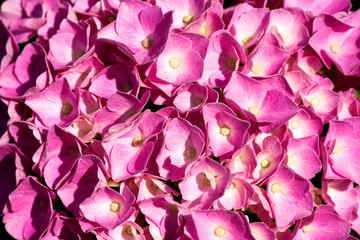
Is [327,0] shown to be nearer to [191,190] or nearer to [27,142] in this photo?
[191,190]

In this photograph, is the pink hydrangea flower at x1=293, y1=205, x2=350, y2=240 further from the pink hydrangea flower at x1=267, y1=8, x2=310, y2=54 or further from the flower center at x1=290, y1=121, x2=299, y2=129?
the pink hydrangea flower at x1=267, y1=8, x2=310, y2=54

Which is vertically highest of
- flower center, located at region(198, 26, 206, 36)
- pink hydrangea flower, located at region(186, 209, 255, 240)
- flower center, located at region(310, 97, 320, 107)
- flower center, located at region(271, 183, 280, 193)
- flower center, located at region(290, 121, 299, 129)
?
flower center, located at region(198, 26, 206, 36)

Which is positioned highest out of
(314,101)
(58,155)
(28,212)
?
(314,101)

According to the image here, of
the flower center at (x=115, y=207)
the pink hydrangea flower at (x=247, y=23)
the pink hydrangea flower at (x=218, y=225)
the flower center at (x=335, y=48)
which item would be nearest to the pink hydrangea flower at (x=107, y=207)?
the flower center at (x=115, y=207)

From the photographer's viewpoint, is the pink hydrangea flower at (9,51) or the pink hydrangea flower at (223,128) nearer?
the pink hydrangea flower at (223,128)

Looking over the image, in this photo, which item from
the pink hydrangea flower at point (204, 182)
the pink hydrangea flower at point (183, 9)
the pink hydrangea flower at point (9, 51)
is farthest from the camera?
the pink hydrangea flower at point (9, 51)

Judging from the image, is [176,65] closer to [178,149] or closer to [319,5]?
[178,149]

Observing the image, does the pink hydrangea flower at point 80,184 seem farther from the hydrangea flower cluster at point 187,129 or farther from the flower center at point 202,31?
the flower center at point 202,31

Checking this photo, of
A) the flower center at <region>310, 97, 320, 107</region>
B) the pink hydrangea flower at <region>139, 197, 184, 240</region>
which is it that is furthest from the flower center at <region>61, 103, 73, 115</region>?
the flower center at <region>310, 97, 320, 107</region>

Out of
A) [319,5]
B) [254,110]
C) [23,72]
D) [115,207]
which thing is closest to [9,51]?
[23,72]
